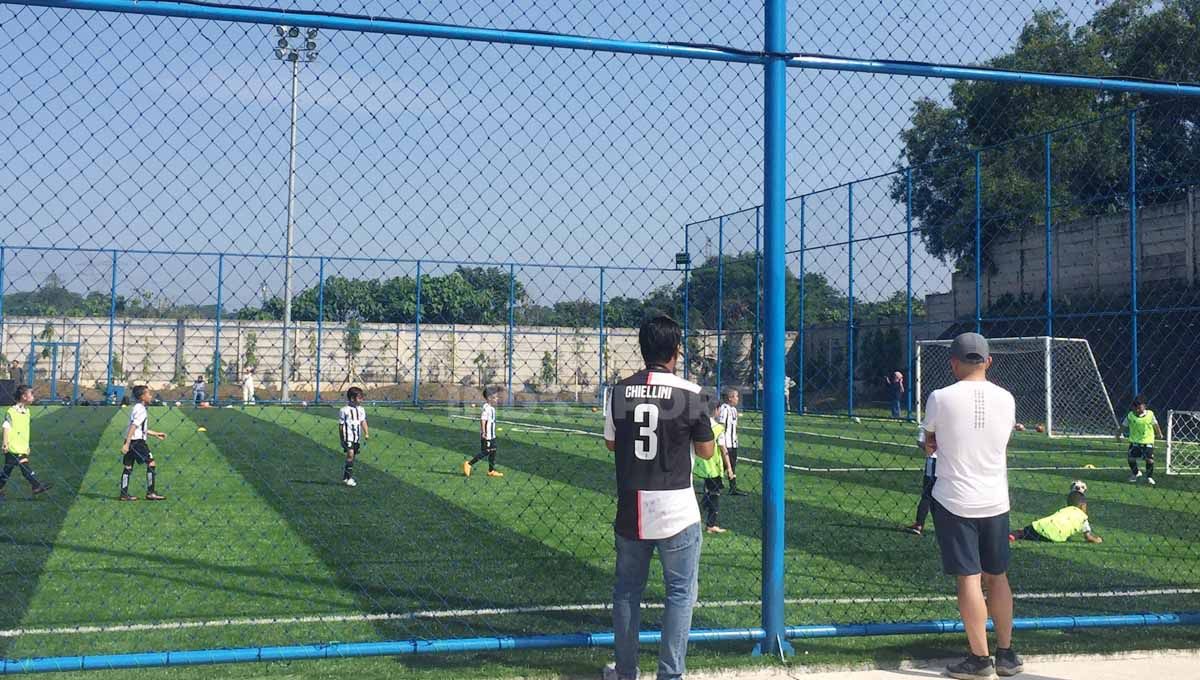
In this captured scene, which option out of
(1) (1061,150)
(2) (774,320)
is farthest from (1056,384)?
(2) (774,320)

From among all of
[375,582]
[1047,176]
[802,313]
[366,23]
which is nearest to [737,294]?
[802,313]

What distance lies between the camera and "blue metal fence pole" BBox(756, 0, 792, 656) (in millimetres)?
5492

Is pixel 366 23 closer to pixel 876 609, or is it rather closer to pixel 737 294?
pixel 876 609

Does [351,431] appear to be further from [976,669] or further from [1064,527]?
[976,669]

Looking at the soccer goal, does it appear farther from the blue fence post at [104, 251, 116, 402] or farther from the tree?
the blue fence post at [104, 251, 116, 402]

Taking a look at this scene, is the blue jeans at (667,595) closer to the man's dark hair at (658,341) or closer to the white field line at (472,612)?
the man's dark hair at (658,341)

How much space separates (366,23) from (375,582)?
4.62m

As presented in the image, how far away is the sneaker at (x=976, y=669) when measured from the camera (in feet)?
17.3

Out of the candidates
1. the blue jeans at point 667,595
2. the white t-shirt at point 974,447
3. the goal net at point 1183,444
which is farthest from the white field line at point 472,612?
the goal net at point 1183,444

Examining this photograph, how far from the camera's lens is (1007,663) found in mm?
5402

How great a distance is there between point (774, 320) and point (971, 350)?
3.26 feet

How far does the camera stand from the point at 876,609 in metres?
7.11

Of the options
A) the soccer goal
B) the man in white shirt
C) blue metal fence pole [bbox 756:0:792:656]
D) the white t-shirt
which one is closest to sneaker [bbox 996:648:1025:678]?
the man in white shirt

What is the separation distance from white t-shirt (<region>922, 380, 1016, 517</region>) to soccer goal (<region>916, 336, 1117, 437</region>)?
19168 millimetres
